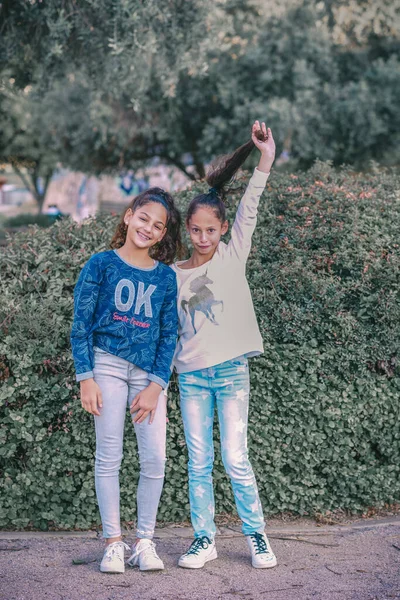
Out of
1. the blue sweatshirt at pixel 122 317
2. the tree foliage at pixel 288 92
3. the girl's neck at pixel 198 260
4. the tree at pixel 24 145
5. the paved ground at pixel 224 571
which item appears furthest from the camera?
the tree at pixel 24 145

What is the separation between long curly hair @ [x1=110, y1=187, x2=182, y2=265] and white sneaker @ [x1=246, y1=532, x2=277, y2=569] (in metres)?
1.43

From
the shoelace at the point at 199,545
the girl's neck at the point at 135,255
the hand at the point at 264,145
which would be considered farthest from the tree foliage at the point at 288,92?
the shoelace at the point at 199,545

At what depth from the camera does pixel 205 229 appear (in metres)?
3.60

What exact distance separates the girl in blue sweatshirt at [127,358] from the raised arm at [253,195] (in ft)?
1.31

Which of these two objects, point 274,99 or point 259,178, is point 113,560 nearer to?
point 259,178

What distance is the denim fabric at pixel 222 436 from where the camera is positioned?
3549 millimetres

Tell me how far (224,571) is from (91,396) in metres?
1.07

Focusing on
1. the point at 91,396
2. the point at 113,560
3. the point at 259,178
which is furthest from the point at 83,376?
the point at 259,178

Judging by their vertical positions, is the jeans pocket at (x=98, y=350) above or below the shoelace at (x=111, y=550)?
above

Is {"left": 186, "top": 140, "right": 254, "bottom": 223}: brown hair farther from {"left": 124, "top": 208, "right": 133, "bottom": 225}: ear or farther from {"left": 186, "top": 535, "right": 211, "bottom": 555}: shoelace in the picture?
{"left": 186, "top": 535, "right": 211, "bottom": 555}: shoelace

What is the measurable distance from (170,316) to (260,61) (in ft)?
44.2

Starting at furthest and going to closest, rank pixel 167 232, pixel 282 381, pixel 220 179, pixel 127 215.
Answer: pixel 282 381
pixel 220 179
pixel 167 232
pixel 127 215

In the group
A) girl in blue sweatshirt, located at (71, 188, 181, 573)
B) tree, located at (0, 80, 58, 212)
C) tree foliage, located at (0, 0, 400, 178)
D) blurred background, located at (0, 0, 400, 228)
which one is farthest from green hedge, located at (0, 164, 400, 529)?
tree, located at (0, 80, 58, 212)

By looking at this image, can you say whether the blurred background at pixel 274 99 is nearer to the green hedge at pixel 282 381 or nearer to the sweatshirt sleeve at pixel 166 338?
the green hedge at pixel 282 381
